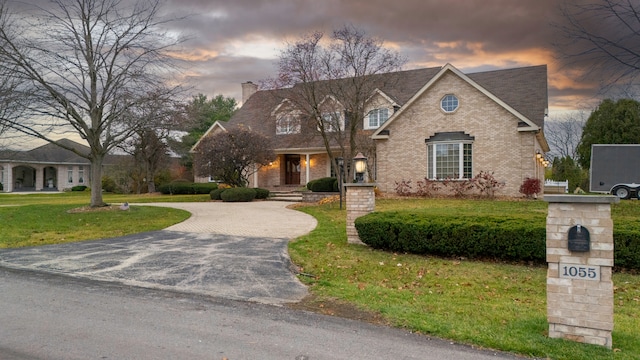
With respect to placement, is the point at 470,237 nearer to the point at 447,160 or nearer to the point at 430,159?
the point at 447,160

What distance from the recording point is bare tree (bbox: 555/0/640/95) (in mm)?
11055

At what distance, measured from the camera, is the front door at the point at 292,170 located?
29969 mm

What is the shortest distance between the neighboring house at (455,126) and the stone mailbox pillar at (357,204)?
36.5ft

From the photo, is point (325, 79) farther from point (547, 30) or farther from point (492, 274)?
point (492, 274)

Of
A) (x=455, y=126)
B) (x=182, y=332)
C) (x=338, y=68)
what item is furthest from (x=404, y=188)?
(x=182, y=332)

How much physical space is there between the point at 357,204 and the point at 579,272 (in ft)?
19.4

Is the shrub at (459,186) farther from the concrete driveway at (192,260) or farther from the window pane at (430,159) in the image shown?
the concrete driveway at (192,260)

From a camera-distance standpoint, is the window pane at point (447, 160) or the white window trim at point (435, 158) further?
the window pane at point (447, 160)

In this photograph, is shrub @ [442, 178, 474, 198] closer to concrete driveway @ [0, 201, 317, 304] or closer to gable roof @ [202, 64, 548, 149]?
gable roof @ [202, 64, 548, 149]

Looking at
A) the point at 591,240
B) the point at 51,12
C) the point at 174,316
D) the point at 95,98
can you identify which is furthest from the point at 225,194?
the point at 591,240

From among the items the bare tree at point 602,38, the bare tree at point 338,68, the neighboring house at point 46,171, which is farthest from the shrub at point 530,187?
the neighboring house at point 46,171

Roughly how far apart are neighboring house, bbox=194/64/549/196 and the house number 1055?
52.7ft

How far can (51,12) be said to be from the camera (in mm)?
16312

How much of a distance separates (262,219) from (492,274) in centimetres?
917
